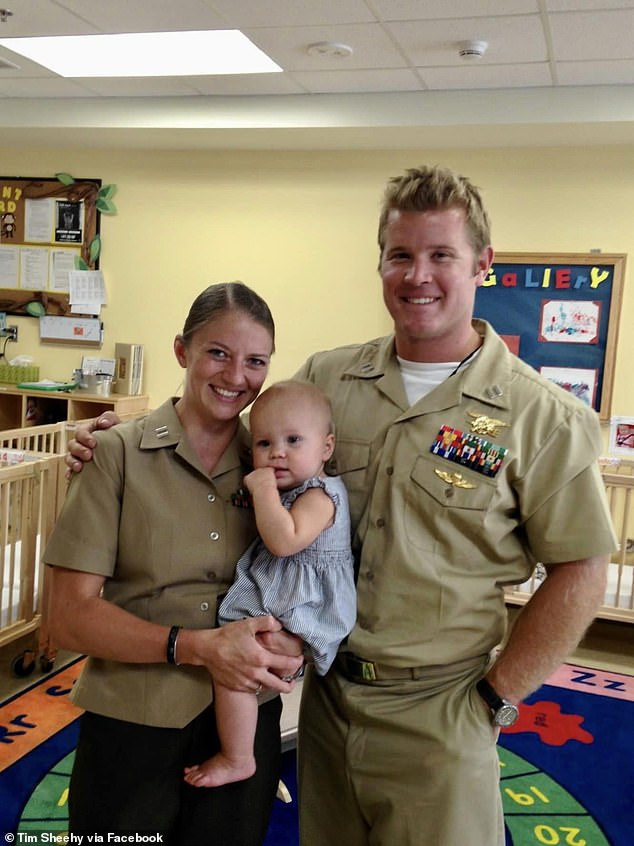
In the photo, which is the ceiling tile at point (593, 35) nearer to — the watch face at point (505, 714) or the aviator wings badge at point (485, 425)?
the aviator wings badge at point (485, 425)

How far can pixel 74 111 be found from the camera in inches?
185

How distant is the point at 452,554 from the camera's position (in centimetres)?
141

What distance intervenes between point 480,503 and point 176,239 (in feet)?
13.8

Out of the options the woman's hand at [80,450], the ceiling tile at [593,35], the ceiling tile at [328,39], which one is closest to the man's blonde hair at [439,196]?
the woman's hand at [80,450]

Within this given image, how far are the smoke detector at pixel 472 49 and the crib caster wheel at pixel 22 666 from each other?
3128 mm

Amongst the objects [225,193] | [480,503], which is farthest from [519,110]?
[480,503]

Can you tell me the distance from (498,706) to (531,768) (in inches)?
60.1

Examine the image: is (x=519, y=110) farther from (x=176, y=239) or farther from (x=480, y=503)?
(x=480, y=503)

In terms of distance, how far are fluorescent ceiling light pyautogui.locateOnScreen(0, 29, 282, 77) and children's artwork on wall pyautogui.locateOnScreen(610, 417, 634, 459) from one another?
2.59m

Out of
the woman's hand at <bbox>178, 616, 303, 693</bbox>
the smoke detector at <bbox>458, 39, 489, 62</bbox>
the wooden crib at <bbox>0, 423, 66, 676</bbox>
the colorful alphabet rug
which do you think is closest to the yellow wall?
the smoke detector at <bbox>458, 39, 489, 62</bbox>

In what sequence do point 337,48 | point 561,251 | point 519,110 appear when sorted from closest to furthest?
point 337,48 → point 519,110 → point 561,251

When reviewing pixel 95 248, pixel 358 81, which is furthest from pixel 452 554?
pixel 95 248

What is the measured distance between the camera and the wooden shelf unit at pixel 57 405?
5.09 m

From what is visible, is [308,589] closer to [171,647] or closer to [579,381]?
[171,647]
